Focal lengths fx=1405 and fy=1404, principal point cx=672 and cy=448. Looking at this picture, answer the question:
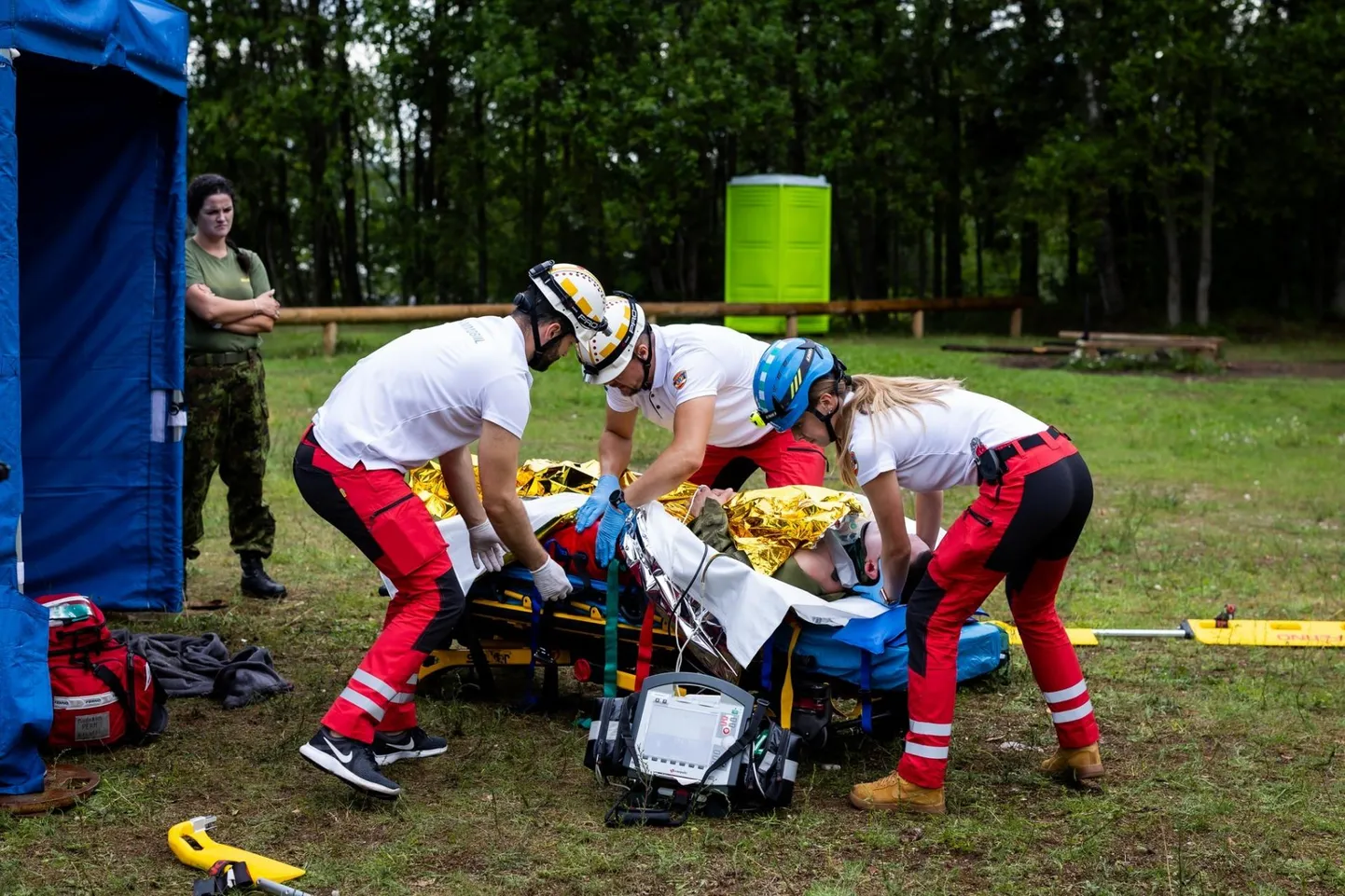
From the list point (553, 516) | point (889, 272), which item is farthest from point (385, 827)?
point (889, 272)

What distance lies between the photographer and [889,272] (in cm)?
4003

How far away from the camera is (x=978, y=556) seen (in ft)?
15.5

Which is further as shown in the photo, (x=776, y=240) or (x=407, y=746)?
(x=776, y=240)

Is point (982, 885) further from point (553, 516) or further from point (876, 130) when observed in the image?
point (876, 130)

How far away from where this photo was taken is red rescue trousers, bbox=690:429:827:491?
6.53m

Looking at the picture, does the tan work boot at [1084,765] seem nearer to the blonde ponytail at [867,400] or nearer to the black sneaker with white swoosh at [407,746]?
the blonde ponytail at [867,400]

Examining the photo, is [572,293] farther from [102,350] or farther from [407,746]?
[102,350]

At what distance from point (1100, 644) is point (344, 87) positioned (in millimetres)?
25785

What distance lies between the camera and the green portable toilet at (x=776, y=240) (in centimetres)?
2462

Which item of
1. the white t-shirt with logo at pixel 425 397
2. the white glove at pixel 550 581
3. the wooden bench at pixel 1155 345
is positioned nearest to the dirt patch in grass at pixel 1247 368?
the wooden bench at pixel 1155 345

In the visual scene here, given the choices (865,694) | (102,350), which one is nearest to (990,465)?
(865,694)

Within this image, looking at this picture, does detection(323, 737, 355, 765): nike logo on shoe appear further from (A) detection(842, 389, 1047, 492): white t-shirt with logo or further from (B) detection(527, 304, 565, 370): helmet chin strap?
(A) detection(842, 389, 1047, 492): white t-shirt with logo

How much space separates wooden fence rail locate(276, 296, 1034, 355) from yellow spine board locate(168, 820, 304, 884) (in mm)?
12009

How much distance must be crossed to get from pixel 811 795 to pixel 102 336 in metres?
4.21
